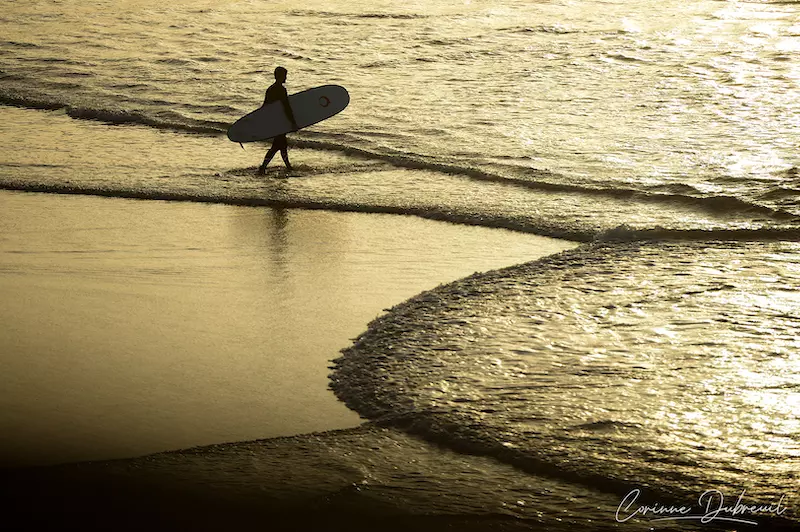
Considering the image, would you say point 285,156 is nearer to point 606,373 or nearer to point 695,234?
point 695,234

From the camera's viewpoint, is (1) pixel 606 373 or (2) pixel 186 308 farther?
(2) pixel 186 308

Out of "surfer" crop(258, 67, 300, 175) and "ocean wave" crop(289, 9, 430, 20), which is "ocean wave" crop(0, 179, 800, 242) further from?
"ocean wave" crop(289, 9, 430, 20)

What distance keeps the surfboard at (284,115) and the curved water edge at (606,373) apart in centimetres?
586

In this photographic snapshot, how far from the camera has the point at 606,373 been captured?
6.28 m

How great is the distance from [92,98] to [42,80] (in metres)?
2.67

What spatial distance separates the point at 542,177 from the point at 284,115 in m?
3.64

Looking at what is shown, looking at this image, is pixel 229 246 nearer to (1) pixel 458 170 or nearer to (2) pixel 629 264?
(2) pixel 629 264

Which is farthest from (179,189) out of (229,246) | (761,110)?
(761,110)

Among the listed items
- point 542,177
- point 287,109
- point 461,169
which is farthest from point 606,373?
point 287,109

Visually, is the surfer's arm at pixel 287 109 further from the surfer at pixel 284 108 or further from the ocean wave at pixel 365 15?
the ocean wave at pixel 365 15

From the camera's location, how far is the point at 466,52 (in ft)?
80.0

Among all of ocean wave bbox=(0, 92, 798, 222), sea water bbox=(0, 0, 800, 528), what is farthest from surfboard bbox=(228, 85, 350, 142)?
ocean wave bbox=(0, 92, 798, 222)

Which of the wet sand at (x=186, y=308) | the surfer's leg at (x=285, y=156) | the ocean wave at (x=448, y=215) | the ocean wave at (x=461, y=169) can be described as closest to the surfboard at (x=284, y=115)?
the surfer's leg at (x=285, y=156)

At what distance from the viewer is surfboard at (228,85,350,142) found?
1363 cm
